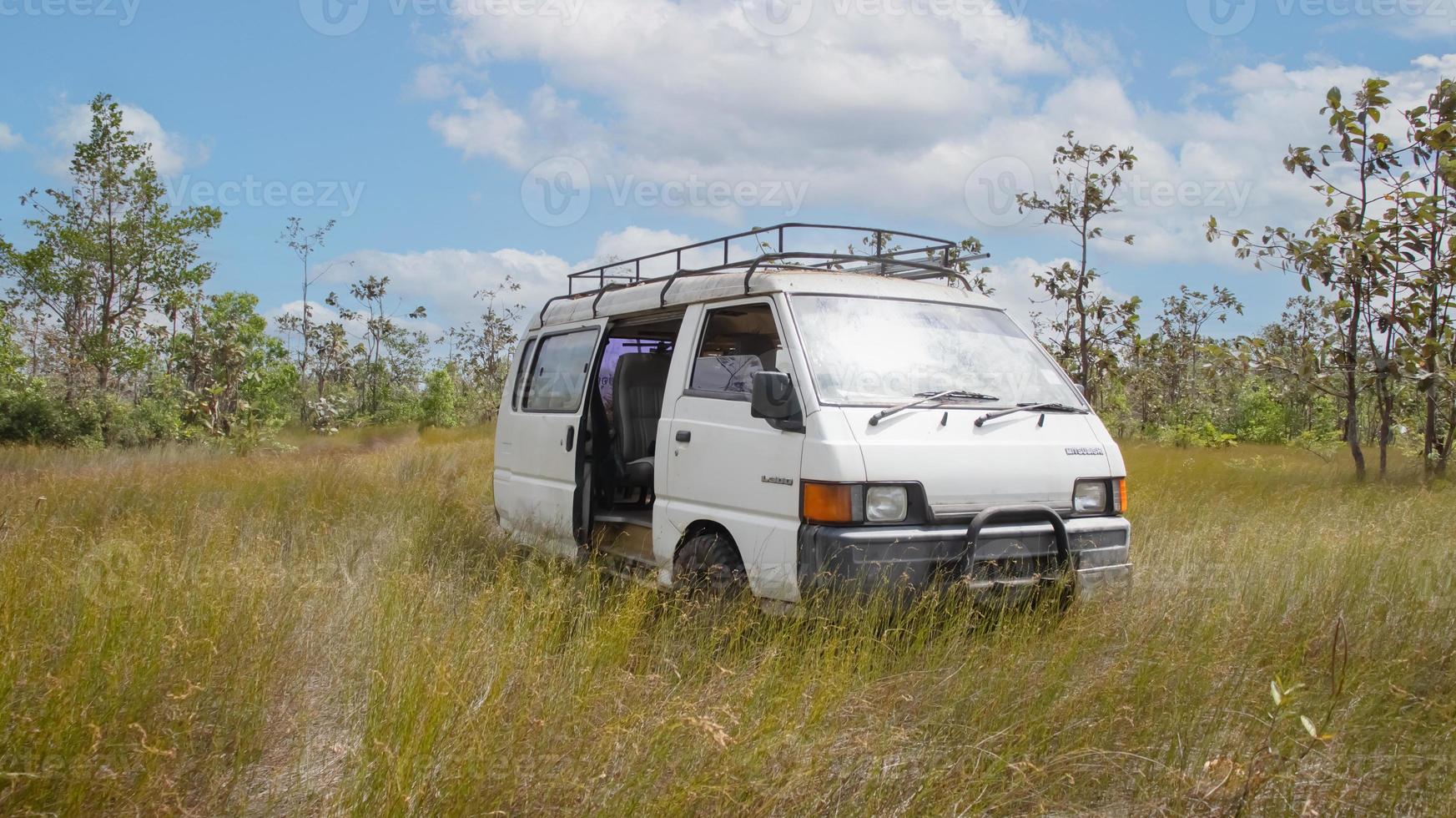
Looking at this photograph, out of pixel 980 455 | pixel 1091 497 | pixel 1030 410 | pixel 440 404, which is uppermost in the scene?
pixel 440 404

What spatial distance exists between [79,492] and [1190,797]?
9099 mm

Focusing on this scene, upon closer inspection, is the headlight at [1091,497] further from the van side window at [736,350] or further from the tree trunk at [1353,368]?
the tree trunk at [1353,368]

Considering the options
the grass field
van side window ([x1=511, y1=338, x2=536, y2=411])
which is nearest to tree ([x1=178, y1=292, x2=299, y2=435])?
van side window ([x1=511, y1=338, x2=536, y2=411])

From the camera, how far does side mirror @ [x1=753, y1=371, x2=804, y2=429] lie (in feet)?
16.1

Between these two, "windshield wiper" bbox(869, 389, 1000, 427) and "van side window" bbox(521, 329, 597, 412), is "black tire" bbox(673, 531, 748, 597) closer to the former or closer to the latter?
"windshield wiper" bbox(869, 389, 1000, 427)

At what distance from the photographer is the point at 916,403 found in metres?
5.09

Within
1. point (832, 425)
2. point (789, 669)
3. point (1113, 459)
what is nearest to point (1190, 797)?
point (789, 669)

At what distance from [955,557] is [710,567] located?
4.11 feet

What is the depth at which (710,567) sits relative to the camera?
5355 mm

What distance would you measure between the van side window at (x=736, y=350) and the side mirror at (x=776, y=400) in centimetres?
41

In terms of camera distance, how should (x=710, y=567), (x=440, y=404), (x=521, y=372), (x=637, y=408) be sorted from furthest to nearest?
1. (x=440, y=404)
2. (x=521, y=372)
3. (x=637, y=408)
4. (x=710, y=567)

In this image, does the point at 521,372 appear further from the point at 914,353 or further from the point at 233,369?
the point at 233,369

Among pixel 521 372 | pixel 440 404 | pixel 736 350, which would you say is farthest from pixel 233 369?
pixel 736 350

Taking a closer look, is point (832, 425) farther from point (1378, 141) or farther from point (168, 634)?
point (1378, 141)
